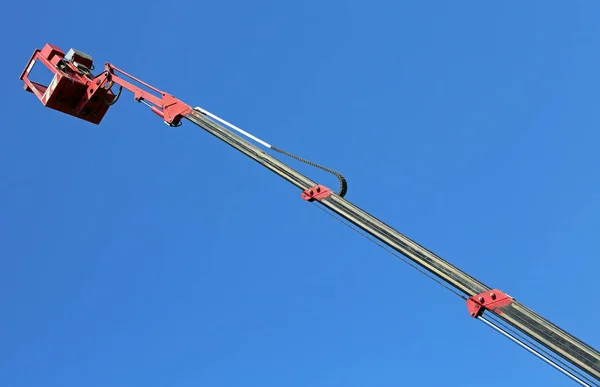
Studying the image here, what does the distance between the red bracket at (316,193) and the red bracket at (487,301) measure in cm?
443

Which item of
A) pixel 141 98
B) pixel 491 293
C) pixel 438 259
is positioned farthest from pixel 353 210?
pixel 141 98

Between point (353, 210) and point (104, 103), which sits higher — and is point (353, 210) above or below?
below

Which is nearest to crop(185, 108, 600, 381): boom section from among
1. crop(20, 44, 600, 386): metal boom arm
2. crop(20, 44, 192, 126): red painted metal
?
crop(20, 44, 600, 386): metal boom arm

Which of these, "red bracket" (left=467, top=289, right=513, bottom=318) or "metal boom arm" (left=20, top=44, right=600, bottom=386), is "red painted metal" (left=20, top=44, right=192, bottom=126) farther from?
"red bracket" (left=467, top=289, right=513, bottom=318)

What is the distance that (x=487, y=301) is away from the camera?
12156 mm

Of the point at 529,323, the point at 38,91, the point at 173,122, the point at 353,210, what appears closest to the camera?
the point at 529,323

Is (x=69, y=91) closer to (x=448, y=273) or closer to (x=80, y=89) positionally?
(x=80, y=89)

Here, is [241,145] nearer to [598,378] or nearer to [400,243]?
[400,243]

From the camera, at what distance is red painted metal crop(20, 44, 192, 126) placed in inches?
816

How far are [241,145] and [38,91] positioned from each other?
8.53 meters

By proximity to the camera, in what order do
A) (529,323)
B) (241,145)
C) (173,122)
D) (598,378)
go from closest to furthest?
(598,378) → (529,323) → (241,145) → (173,122)

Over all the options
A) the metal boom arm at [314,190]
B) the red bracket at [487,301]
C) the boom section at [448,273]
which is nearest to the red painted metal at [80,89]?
the metal boom arm at [314,190]

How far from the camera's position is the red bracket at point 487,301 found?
1205 cm

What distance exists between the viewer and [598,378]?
34.6ft
